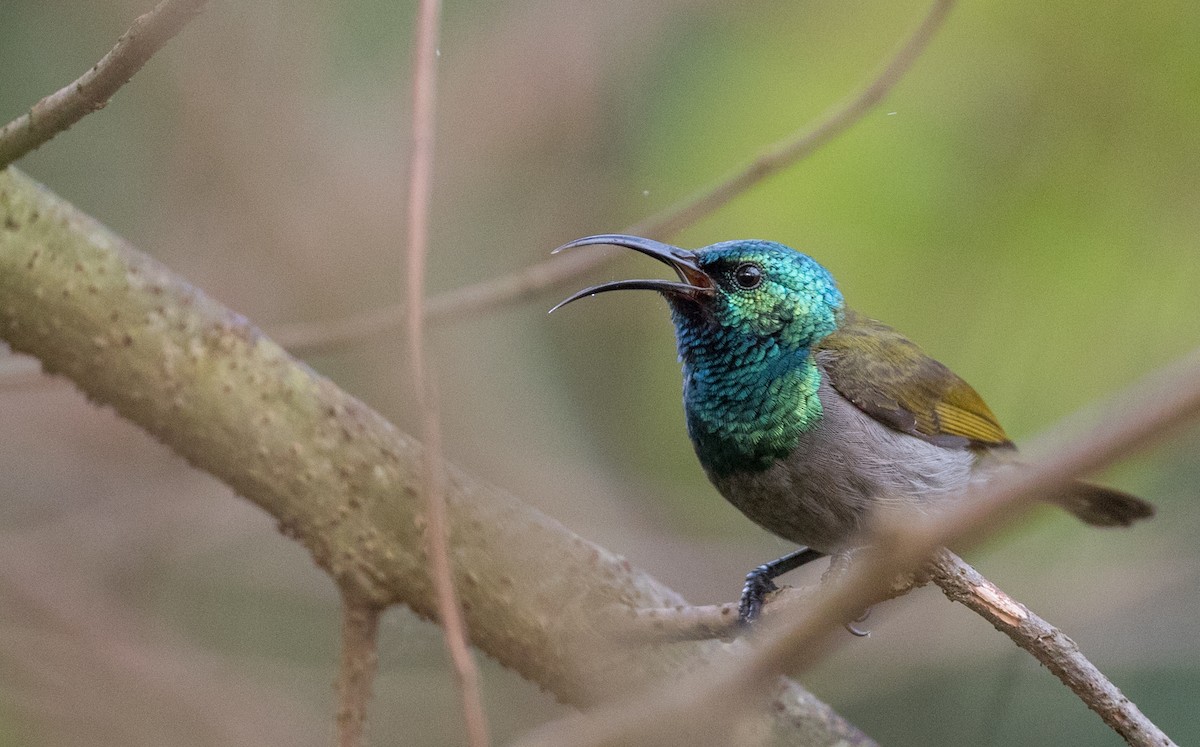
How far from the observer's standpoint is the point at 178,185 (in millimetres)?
6000

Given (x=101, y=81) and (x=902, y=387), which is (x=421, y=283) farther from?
(x=902, y=387)

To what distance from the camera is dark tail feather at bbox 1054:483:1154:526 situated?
381cm

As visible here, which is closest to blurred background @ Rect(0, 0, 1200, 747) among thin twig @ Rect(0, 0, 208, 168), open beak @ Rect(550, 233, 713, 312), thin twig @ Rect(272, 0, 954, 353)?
thin twig @ Rect(272, 0, 954, 353)

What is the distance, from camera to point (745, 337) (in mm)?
3439

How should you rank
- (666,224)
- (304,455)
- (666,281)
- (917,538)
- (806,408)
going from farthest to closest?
1. (666,224)
2. (666,281)
3. (806,408)
4. (304,455)
5. (917,538)

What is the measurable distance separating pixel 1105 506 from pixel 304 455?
2.51 metres

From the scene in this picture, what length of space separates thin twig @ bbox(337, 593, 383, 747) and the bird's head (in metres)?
1.14

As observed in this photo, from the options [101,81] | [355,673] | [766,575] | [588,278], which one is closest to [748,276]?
[766,575]

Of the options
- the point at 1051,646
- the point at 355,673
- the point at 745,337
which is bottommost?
the point at 1051,646

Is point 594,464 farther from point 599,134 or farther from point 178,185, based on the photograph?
point 178,185

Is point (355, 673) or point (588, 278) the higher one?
point (588, 278)

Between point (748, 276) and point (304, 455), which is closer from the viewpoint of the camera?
point (304, 455)

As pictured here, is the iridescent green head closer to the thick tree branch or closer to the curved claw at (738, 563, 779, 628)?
the curved claw at (738, 563, 779, 628)

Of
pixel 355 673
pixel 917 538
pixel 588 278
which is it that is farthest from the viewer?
pixel 588 278
